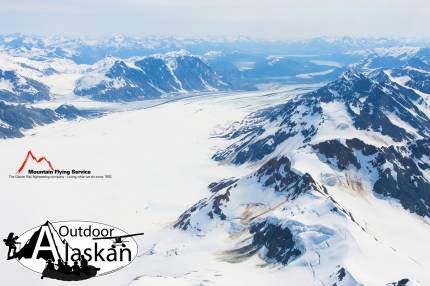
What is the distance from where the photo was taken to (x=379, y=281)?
185m

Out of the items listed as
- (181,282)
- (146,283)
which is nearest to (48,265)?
(146,283)

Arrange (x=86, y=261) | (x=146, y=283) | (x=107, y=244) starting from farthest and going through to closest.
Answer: (x=146, y=283) < (x=107, y=244) < (x=86, y=261)

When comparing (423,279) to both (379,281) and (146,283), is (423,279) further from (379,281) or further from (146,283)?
(146,283)

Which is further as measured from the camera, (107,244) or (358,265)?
(358,265)

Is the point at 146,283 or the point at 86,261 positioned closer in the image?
the point at 86,261

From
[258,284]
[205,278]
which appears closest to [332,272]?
[258,284]

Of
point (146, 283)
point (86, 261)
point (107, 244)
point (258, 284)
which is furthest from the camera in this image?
point (258, 284)

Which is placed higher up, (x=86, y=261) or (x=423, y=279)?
(x=86, y=261)

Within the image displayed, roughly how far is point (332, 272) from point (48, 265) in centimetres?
10115

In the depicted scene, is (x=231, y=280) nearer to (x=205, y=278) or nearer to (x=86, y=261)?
(x=205, y=278)

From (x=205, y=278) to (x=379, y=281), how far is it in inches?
2472

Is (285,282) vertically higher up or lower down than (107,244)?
lower down

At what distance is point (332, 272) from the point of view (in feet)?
628

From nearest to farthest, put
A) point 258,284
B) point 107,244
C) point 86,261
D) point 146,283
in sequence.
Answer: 1. point 86,261
2. point 107,244
3. point 146,283
4. point 258,284
